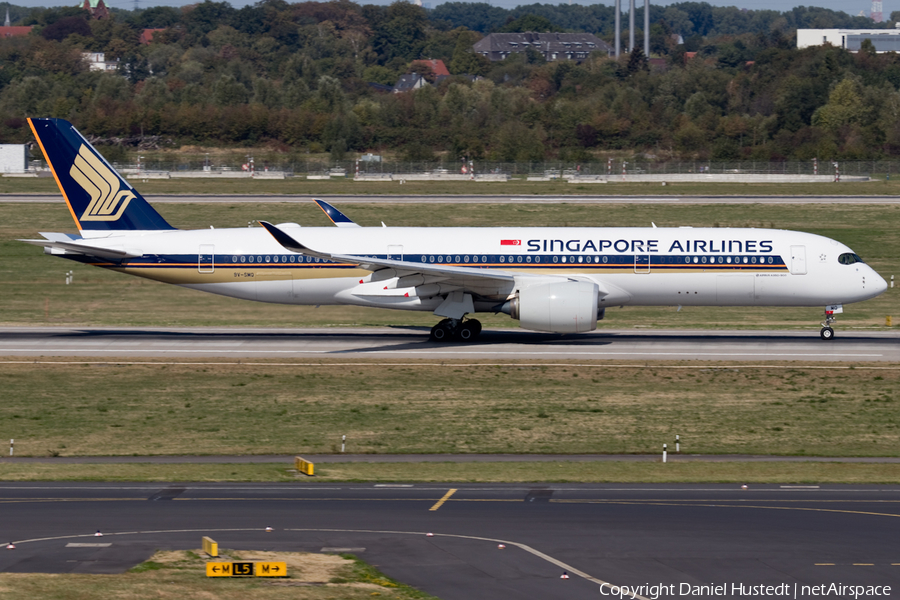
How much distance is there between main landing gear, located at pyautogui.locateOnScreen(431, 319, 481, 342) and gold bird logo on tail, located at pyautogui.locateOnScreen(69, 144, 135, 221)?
14.8m

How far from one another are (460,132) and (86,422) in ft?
392

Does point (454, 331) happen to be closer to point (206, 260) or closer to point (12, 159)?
point (206, 260)

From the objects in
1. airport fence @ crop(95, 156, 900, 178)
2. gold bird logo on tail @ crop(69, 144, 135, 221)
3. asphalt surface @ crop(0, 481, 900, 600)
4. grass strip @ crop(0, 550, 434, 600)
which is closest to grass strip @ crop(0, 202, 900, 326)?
gold bird logo on tail @ crop(69, 144, 135, 221)

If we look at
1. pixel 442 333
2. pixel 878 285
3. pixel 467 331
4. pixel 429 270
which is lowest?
pixel 442 333

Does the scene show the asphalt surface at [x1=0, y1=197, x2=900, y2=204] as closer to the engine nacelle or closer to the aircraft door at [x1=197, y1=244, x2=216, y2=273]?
the aircraft door at [x1=197, y1=244, x2=216, y2=273]

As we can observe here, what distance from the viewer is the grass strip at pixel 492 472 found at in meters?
26.7

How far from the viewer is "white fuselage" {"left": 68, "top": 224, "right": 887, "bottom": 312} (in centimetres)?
4522

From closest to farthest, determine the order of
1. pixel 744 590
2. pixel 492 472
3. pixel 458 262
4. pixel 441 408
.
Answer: pixel 744 590 < pixel 492 472 < pixel 441 408 < pixel 458 262

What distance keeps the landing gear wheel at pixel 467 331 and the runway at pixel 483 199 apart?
135 ft

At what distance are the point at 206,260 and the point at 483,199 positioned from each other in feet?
150

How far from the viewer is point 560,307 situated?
43.0 m

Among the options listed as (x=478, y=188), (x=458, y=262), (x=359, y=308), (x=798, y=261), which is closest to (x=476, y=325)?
(x=458, y=262)

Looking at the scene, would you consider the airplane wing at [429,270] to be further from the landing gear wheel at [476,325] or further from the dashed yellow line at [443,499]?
the dashed yellow line at [443,499]

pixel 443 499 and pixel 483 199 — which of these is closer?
pixel 443 499
